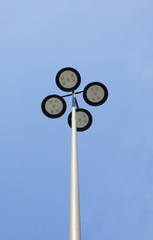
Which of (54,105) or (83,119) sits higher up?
(54,105)

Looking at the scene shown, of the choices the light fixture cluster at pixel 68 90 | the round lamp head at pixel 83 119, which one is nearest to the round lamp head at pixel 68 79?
the light fixture cluster at pixel 68 90

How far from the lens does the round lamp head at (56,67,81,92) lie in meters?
8.32

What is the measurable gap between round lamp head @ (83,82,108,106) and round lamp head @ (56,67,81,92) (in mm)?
384

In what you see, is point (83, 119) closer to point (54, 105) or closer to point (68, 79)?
point (54, 105)

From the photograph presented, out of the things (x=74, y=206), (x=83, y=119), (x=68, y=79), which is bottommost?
(x=74, y=206)

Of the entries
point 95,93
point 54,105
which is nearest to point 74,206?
point 54,105

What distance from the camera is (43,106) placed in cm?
862

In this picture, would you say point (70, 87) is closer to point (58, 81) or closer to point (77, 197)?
point (58, 81)

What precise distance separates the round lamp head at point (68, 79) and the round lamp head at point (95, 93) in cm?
38

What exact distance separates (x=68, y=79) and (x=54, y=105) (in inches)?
35.7

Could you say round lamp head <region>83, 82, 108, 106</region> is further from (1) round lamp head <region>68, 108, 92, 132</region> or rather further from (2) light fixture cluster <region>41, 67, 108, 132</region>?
(1) round lamp head <region>68, 108, 92, 132</region>

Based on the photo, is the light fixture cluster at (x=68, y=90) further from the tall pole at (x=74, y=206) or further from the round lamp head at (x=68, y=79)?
the tall pole at (x=74, y=206)

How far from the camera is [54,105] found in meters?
8.58

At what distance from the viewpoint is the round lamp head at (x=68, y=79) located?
8.32 meters
